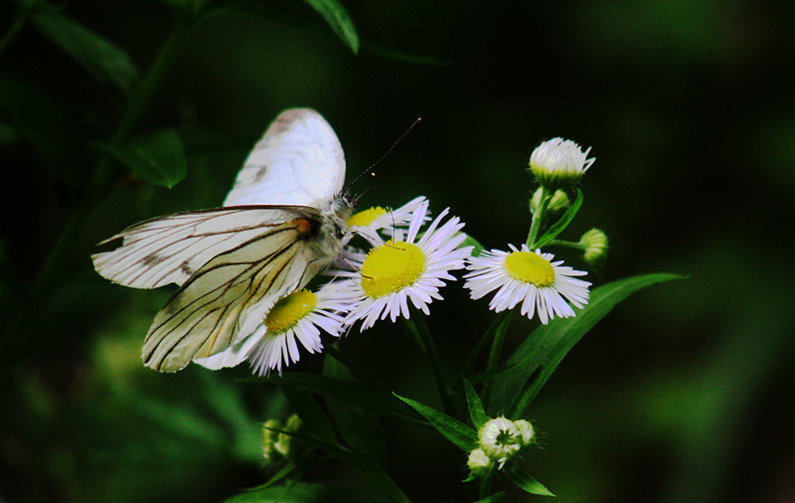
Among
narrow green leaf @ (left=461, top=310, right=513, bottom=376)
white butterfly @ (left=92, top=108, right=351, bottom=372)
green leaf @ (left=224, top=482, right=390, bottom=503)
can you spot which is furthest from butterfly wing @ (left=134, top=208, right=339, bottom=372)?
narrow green leaf @ (left=461, top=310, right=513, bottom=376)

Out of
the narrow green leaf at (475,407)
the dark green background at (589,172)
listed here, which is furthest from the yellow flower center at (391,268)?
the dark green background at (589,172)

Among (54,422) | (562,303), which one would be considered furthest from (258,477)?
(562,303)

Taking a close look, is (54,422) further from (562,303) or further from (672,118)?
(672,118)

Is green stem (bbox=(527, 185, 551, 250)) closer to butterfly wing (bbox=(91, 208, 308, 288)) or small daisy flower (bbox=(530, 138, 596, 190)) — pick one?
small daisy flower (bbox=(530, 138, 596, 190))

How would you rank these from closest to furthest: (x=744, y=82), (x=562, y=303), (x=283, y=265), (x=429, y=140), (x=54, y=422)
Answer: (x=562, y=303) → (x=283, y=265) → (x=54, y=422) → (x=429, y=140) → (x=744, y=82)

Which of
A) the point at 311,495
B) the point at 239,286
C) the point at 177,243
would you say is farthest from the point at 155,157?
the point at 311,495

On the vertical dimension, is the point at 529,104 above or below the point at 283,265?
above

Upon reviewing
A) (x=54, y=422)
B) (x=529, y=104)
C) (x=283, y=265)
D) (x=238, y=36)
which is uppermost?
(x=529, y=104)
